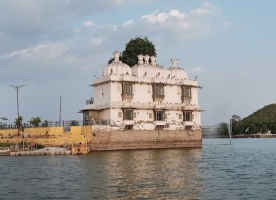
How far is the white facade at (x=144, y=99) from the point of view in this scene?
5834 centimetres

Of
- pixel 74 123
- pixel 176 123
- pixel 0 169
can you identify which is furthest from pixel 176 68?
pixel 0 169

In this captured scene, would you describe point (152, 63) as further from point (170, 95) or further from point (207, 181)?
point (207, 181)

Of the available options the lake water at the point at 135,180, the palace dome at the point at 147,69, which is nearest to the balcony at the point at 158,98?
the palace dome at the point at 147,69

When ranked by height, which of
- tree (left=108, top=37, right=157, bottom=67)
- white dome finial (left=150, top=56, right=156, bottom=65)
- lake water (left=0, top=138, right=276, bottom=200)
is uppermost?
tree (left=108, top=37, right=157, bottom=67)

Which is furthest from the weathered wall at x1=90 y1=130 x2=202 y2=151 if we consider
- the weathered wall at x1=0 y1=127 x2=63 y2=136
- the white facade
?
the weathered wall at x1=0 y1=127 x2=63 y2=136

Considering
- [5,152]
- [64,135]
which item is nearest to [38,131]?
[64,135]

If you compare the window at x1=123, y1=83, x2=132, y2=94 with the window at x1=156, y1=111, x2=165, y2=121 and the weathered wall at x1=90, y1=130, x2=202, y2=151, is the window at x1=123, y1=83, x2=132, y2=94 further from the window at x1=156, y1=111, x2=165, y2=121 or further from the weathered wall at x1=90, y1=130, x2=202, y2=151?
the window at x1=156, y1=111, x2=165, y2=121

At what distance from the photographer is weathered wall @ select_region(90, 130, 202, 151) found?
2195 inches

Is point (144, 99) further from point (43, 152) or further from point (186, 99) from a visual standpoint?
point (43, 152)

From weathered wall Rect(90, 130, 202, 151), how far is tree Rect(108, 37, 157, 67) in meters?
18.6

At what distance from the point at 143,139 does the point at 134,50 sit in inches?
889

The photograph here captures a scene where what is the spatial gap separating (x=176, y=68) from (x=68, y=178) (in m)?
39.5

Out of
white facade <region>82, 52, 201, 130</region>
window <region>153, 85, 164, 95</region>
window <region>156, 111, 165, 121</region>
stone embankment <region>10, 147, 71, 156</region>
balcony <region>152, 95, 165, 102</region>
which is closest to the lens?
stone embankment <region>10, 147, 71, 156</region>

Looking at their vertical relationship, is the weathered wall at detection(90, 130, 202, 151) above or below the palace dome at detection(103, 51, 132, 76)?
below
